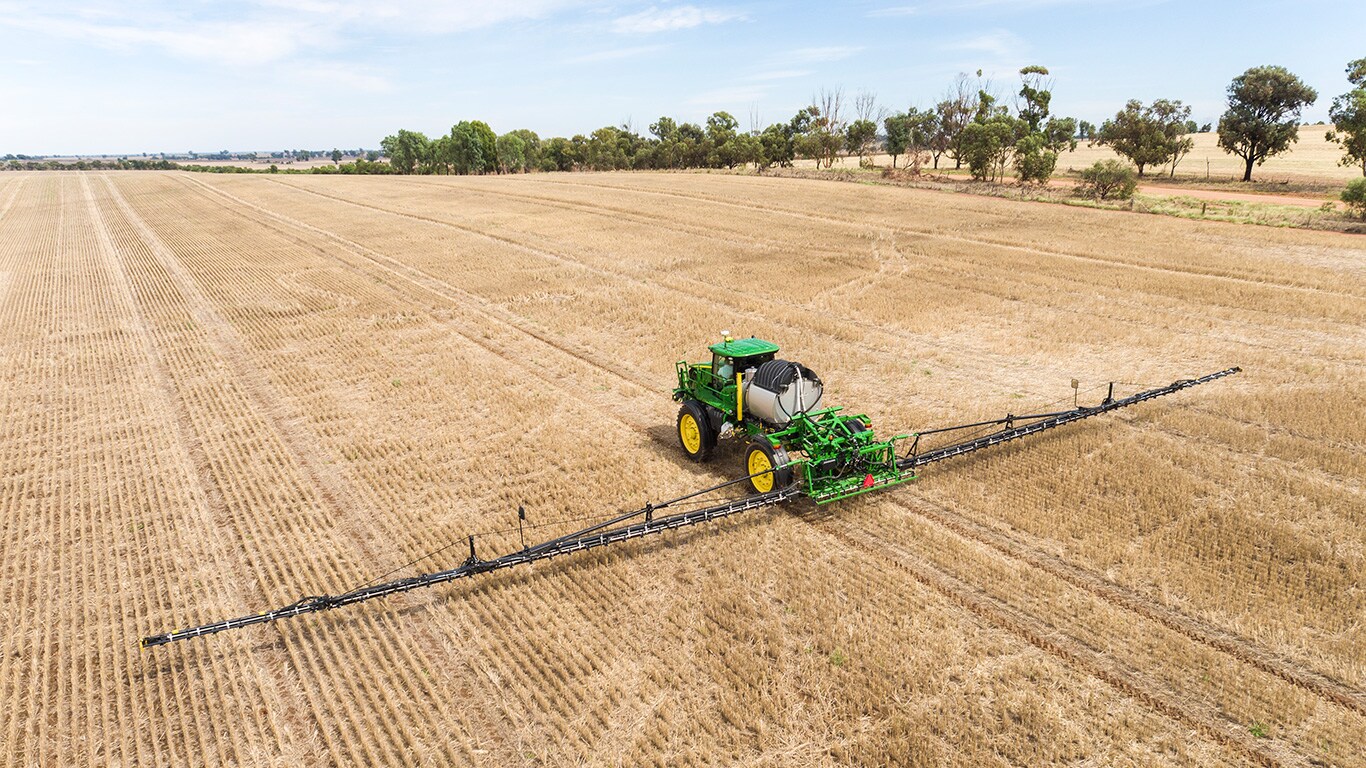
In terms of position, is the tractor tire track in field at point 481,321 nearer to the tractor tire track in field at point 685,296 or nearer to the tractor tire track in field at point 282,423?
the tractor tire track in field at point 685,296

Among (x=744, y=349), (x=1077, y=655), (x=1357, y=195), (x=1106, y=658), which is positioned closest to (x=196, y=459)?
(x=744, y=349)

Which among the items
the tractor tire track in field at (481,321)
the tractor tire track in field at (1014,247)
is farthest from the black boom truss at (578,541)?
the tractor tire track in field at (1014,247)

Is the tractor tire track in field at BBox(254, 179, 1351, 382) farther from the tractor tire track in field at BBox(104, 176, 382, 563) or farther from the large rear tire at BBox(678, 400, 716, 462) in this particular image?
the tractor tire track in field at BBox(104, 176, 382, 563)

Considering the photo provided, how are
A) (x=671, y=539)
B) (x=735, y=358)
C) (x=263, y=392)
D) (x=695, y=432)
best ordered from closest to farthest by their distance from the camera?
(x=671, y=539) < (x=735, y=358) < (x=695, y=432) < (x=263, y=392)

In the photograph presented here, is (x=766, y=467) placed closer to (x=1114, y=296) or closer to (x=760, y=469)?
(x=760, y=469)

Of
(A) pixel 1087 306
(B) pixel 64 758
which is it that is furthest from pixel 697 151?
(B) pixel 64 758

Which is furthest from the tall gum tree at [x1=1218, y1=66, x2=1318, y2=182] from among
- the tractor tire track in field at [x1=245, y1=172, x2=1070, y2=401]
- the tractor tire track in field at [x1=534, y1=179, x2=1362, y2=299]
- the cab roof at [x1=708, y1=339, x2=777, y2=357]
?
the cab roof at [x1=708, y1=339, x2=777, y2=357]
